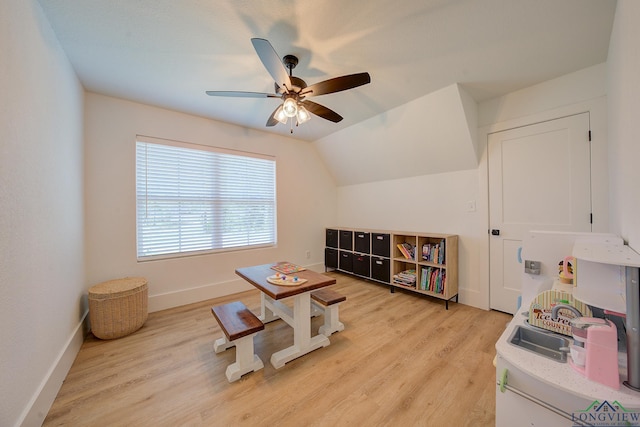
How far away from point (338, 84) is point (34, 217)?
7.21 ft

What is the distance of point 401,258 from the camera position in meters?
3.43

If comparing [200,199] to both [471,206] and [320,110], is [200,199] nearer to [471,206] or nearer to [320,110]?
[320,110]

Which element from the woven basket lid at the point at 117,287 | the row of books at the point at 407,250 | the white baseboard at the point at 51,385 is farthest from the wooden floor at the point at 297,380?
the row of books at the point at 407,250

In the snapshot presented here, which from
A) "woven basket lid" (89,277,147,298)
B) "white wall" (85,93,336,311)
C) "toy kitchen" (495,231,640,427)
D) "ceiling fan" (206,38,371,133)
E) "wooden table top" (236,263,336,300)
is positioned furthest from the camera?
"white wall" (85,93,336,311)

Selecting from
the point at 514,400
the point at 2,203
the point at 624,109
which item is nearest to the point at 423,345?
the point at 514,400

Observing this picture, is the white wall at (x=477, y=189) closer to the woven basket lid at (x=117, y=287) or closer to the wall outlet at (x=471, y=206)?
the wall outlet at (x=471, y=206)

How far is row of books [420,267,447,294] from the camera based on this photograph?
297 cm

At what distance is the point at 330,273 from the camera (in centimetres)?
453

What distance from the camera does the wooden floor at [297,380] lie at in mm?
1420

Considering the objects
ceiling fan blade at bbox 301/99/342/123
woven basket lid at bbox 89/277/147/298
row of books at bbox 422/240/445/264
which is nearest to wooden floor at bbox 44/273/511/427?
woven basket lid at bbox 89/277/147/298

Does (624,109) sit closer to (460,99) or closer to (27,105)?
(460,99)

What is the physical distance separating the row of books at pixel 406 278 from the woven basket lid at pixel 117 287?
125 inches

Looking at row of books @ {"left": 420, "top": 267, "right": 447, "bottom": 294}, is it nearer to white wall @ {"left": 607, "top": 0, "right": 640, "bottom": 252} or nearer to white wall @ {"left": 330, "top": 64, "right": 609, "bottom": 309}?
white wall @ {"left": 330, "top": 64, "right": 609, "bottom": 309}

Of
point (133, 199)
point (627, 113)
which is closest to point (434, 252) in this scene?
point (627, 113)
